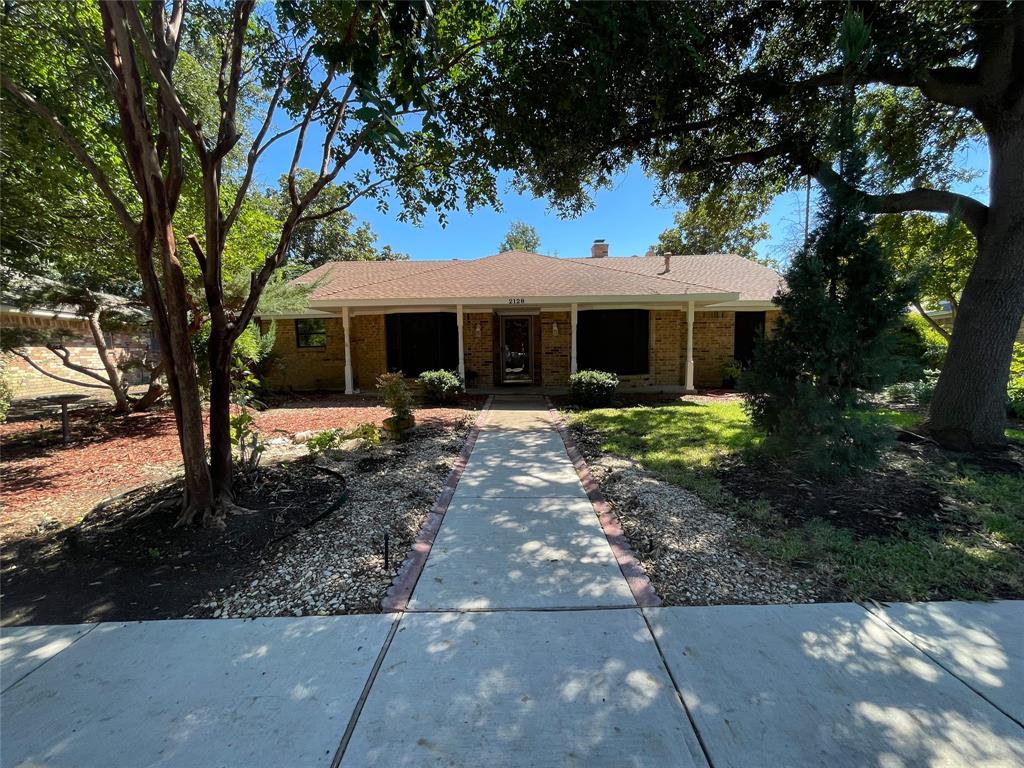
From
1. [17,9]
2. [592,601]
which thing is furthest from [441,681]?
[17,9]

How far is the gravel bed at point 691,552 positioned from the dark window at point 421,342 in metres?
9.36

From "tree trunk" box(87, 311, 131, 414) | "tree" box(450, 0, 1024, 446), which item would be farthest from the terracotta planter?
"tree trunk" box(87, 311, 131, 414)

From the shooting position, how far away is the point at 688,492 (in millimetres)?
4820

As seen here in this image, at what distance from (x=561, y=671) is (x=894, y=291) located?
15.2 ft

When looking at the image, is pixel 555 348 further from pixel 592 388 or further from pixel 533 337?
pixel 592 388

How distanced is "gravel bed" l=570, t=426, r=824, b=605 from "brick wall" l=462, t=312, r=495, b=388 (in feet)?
28.9

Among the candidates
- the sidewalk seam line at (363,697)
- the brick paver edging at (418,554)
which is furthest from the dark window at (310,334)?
the sidewalk seam line at (363,697)

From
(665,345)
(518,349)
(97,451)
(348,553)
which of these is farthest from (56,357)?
(665,345)

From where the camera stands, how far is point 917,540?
3547mm

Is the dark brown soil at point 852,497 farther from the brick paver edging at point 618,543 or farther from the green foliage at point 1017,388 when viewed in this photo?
the green foliage at point 1017,388

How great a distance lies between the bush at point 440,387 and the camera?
10789 millimetres

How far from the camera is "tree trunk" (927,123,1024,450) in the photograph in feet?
18.4

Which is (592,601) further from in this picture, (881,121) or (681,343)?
(681,343)

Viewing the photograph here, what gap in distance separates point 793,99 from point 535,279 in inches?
278
